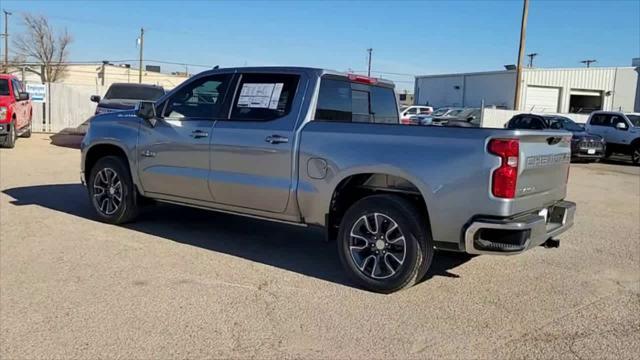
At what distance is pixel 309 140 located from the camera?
5.50 m

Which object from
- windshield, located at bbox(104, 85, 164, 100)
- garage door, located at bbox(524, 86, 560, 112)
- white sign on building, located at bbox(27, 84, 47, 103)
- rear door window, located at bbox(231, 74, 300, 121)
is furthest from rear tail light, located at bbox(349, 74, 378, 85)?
garage door, located at bbox(524, 86, 560, 112)

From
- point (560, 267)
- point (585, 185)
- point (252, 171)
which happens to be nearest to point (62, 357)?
point (252, 171)

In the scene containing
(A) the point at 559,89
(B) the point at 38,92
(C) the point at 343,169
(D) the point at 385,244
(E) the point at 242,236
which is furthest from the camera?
(A) the point at 559,89

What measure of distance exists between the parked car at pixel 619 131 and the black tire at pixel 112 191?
19.2 m

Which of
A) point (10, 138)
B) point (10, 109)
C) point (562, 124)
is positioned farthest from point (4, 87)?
point (562, 124)

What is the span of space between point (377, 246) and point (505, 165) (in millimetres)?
1299

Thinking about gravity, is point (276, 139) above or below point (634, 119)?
below

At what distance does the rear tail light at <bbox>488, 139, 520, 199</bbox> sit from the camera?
451 centimetres

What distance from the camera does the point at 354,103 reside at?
6.27 meters

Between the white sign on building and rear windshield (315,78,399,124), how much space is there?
62.8ft

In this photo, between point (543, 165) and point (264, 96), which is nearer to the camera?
point (543, 165)

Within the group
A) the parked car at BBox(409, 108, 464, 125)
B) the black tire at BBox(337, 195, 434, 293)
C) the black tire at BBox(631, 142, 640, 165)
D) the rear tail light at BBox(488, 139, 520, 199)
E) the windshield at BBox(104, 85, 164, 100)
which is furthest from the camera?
the black tire at BBox(631, 142, 640, 165)

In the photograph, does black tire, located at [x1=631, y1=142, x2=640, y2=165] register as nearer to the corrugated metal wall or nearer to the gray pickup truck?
the gray pickup truck

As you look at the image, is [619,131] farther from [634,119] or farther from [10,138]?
[10,138]
